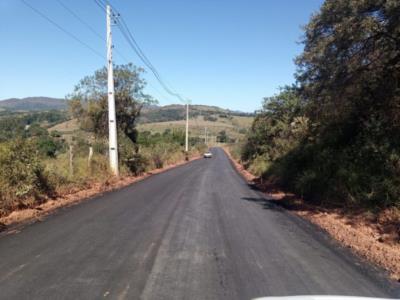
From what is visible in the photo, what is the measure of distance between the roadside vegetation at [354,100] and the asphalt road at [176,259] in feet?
8.84

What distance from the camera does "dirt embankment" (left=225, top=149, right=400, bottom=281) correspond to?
7.50 metres

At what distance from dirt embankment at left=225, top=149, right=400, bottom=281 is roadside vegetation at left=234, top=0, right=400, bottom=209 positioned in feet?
1.64

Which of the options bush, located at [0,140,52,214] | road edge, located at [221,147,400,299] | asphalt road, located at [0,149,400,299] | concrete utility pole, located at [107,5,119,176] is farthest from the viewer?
concrete utility pole, located at [107,5,119,176]

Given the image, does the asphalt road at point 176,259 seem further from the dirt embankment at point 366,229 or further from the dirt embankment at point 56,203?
the dirt embankment at point 56,203

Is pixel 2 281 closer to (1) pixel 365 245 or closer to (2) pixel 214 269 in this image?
(2) pixel 214 269

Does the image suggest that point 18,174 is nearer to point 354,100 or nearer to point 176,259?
point 176,259

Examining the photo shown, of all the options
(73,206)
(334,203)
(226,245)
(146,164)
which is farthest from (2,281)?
(146,164)

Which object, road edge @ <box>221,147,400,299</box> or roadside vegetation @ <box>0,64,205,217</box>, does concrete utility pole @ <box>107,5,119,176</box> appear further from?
road edge @ <box>221,147,400,299</box>

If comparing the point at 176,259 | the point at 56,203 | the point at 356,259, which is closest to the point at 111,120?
the point at 56,203

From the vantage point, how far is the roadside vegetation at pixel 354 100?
35.6 ft

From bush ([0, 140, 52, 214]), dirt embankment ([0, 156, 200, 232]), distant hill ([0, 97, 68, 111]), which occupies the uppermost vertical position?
distant hill ([0, 97, 68, 111])

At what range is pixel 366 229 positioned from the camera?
9.84 metres

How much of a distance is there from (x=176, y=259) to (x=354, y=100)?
10.3 meters

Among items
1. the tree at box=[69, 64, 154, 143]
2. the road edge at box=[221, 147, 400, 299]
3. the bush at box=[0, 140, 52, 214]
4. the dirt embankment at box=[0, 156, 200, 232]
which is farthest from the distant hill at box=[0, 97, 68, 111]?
the road edge at box=[221, 147, 400, 299]
